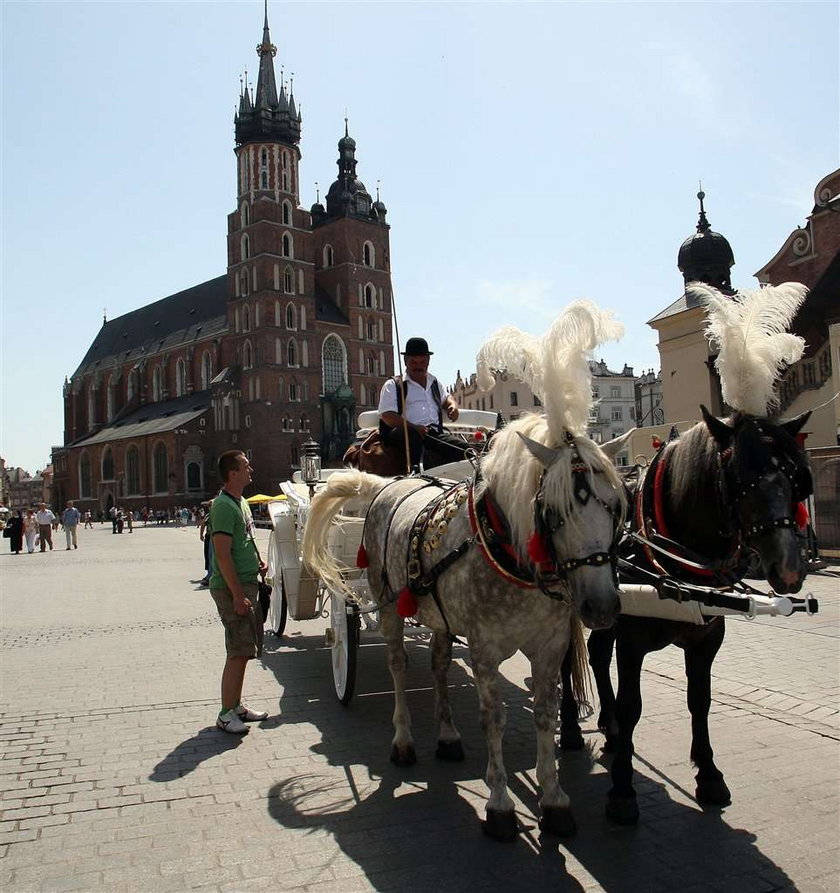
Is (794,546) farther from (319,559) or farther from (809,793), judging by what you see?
(319,559)

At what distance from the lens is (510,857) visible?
3406 mm

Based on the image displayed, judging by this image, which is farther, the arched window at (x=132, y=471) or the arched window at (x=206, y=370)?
the arched window at (x=206, y=370)

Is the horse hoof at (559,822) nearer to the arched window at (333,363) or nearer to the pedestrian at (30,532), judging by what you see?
the pedestrian at (30,532)

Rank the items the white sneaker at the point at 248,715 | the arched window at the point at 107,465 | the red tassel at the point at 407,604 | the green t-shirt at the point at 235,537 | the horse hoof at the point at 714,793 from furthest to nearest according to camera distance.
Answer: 1. the arched window at the point at 107,465
2. the white sneaker at the point at 248,715
3. the green t-shirt at the point at 235,537
4. the red tassel at the point at 407,604
5. the horse hoof at the point at 714,793

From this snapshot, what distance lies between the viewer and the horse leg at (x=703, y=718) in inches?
152

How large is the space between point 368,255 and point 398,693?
6486 centimetres

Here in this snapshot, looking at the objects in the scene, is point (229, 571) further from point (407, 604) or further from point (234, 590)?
point (407, 604)

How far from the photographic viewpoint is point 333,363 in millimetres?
64625

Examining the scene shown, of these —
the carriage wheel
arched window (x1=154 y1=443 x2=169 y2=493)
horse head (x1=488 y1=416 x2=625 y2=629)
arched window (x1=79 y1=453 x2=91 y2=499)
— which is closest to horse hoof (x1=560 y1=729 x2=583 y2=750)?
the carriage wheel

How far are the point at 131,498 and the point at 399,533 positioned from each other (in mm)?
65315

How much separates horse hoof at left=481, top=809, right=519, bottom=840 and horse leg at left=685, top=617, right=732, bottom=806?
1.06 metres

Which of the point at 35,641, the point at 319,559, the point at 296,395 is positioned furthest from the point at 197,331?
the point at 319,559

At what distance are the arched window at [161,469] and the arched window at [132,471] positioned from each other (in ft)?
10.3

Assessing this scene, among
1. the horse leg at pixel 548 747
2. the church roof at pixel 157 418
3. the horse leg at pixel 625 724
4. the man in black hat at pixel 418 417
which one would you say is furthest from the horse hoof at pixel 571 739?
the church roof at pixel 157 418
